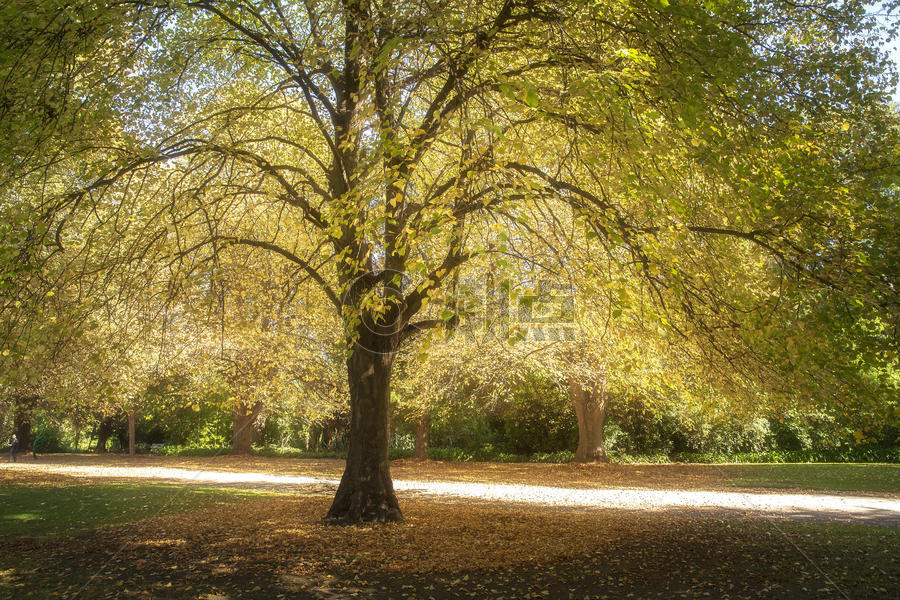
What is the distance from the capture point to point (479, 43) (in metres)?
6.62

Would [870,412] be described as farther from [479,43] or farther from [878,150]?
[479,43]

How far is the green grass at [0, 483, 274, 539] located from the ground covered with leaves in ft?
0.25

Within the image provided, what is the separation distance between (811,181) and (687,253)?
153 centimetres

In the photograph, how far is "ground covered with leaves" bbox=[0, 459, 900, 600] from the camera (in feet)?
20.2

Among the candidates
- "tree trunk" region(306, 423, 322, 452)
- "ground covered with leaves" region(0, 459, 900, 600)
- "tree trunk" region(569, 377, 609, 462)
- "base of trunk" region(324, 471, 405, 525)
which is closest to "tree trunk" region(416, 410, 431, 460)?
"tree trunk" region(569, 377, 609, 462)

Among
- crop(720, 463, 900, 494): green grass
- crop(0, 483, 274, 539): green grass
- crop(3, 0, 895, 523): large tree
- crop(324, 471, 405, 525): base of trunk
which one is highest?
crop(3, 0, 895, 523): large tree

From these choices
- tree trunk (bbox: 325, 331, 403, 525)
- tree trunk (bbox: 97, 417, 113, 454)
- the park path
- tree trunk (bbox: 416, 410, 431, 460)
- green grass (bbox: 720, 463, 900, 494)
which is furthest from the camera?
tree trunk (bbox: 97, 417, 113, 454)

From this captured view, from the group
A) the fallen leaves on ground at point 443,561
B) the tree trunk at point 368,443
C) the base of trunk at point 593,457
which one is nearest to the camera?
the fallen leaves on ground at point 443,561

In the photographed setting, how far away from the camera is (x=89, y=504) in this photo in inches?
468

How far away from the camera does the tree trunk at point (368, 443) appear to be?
968 cm

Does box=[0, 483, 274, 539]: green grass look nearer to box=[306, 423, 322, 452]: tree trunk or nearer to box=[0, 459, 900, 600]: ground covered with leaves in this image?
box=[0, 459, 900, 600]: ground covered with leaves

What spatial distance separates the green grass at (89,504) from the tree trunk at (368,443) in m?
4.23

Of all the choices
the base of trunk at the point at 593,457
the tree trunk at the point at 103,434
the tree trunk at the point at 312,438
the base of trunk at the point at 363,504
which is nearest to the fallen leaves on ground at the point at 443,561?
the base of trunk at the point at 363,504

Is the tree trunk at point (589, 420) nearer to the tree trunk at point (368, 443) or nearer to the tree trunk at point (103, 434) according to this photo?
the tree trunk at point (368, 443)
